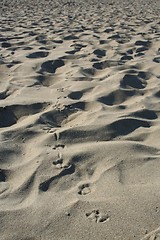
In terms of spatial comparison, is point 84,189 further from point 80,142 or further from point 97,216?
point 80,142

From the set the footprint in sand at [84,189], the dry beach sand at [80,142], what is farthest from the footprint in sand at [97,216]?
the footprint in sand at [84,189]

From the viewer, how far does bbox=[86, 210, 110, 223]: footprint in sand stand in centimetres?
194

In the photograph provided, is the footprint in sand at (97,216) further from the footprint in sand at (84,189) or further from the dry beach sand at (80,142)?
the footprint in sand at (84,189)

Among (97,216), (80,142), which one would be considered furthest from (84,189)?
(80,142)

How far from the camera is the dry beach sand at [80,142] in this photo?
1.95m

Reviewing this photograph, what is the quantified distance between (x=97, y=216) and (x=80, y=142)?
881 millimetres

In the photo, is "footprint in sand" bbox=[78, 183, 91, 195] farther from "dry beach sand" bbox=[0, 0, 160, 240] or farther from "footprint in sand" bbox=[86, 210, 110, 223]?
"footprint in sand" bbox=[86, 210, 110, 223]

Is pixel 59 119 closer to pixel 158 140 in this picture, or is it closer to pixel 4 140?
pixel 4 140

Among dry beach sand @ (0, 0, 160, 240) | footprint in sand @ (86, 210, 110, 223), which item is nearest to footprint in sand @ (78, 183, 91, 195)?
dry beach sand @ (0, 0, 160, 240)

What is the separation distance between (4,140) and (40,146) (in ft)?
0.96

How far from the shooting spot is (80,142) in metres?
2.78

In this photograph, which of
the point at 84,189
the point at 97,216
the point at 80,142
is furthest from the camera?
the point at 80,142

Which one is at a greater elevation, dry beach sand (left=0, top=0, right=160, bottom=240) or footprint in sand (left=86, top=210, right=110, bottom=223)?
footprint in sand (left=86, top=210, right=110, bottom=223)

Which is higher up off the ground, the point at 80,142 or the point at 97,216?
the point at 97,216
